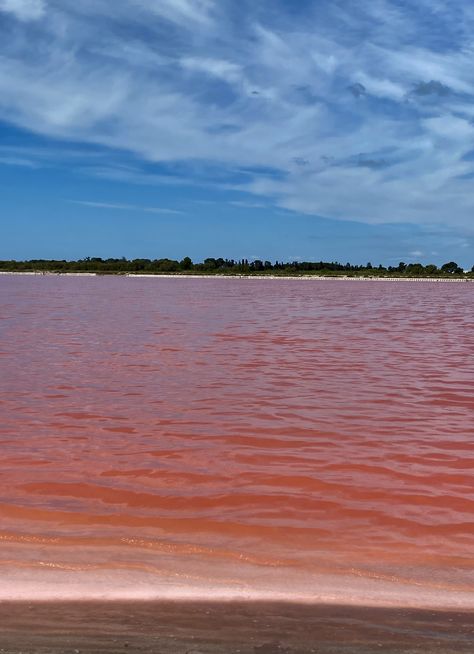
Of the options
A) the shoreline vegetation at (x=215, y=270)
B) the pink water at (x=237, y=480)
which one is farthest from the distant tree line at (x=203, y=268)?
the pink water at (x=237, y=480)

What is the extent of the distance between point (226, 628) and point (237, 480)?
2990mm

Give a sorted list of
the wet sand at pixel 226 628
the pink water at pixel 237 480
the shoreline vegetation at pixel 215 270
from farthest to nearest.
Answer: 1. the shoreline vegetation at pixel 215 270
2. the pink water at pixel 237 480
3. the wet sand at pixel 226 628

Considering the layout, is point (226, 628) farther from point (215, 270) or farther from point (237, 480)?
point (215, 270)

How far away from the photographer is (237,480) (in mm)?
6410

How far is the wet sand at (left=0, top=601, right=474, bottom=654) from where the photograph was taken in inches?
124

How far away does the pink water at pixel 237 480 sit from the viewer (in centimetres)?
431

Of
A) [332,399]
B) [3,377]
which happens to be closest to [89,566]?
[332,399]

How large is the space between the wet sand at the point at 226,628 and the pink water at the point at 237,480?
20cm

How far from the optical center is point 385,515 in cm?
556

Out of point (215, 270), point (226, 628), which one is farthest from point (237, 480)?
point (215, 270)

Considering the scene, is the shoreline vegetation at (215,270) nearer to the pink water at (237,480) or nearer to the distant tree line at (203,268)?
the distant tree line at (203,268)

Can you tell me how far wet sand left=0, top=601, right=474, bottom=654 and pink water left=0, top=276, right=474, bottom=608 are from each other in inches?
8.0

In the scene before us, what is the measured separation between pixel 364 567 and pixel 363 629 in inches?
42.6

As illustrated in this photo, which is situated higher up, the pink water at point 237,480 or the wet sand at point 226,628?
the wet sand at point 226,628
